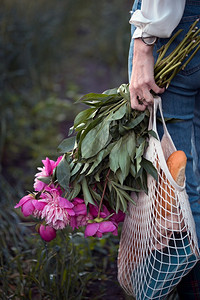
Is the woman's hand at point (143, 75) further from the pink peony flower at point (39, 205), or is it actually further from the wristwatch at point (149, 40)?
the pink peony flower at point (39, 205)

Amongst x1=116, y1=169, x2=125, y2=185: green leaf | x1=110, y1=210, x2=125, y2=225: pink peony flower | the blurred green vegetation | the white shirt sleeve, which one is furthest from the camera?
the blurred green vegetation

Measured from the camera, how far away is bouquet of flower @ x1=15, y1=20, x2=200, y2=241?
54.7 inches

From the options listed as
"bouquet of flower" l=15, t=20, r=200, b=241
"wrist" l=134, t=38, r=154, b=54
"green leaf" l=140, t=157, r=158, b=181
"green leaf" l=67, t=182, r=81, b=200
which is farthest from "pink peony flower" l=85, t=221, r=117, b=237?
"wrist" l=134, t=38, r=154, b=54

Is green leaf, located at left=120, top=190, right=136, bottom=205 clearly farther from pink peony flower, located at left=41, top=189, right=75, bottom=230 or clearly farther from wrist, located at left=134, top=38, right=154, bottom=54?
wrist, located at left=134, top=38, right=154, bottom=54

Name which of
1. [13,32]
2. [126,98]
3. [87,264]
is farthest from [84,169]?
[13,32]

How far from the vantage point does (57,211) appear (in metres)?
1.39

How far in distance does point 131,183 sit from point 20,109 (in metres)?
2.46

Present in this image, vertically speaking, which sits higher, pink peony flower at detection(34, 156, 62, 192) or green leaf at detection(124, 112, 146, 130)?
green leaf at detection(124, 112, 146, 130)

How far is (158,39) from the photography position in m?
1.38

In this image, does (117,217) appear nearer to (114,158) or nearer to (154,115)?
(114,158)

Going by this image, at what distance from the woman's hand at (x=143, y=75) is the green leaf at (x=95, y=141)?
0.43 feet

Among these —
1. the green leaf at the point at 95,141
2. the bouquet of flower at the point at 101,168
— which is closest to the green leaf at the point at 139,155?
the bouquet of flower at the point at 101,168

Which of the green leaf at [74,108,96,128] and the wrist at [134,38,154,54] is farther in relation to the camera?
the green leaf at [74,108,96,128]

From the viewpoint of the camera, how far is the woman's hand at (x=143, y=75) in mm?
1356
